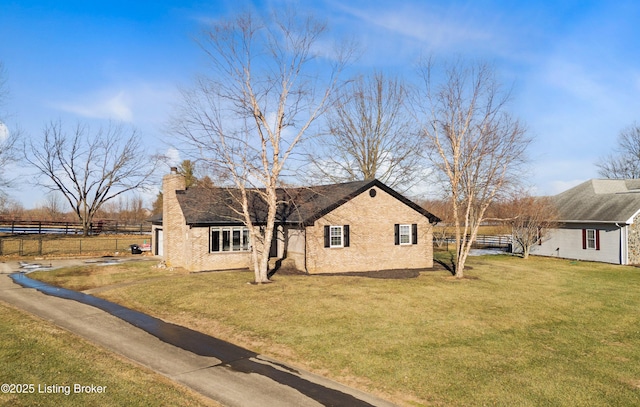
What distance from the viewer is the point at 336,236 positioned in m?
23.1

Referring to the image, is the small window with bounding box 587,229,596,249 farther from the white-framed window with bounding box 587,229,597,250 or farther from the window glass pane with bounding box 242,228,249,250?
the window glass pane with bounding box 242,228,249,250

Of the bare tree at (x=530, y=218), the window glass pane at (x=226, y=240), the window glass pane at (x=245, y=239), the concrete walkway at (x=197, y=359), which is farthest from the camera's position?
the bare tree at (x=530, y=218)

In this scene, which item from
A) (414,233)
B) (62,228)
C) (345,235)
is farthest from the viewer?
(62,228)

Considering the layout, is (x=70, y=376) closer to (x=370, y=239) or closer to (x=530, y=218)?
(x=370, y=239)

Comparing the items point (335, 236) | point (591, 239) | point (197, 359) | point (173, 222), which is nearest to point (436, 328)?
point (197, 359)

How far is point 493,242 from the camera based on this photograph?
49.9 m

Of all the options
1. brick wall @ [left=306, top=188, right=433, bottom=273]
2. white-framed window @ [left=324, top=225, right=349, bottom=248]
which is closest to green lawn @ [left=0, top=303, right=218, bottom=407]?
brick wall @ [left=306, top=188, right=433, bottom=273]

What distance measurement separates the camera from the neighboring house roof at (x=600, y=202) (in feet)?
94.1

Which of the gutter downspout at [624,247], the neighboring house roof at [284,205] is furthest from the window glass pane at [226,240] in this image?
the gutter downspout at [624,247]

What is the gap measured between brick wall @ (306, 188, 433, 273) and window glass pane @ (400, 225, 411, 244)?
279 millimetres

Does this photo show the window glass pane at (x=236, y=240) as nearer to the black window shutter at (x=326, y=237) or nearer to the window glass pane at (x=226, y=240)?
the window glass pane at (x=226, y=240)

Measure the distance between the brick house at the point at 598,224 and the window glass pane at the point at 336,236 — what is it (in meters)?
19.3

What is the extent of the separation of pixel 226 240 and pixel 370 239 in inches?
325

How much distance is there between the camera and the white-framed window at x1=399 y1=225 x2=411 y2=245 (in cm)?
2492
